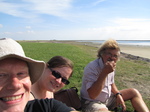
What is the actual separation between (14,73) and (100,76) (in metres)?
1.89

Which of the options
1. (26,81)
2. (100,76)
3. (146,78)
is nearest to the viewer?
(26,81)

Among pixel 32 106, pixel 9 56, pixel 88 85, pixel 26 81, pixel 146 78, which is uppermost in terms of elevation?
pixel 9 56

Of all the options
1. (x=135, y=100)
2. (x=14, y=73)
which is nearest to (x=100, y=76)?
(x=135, y=100)

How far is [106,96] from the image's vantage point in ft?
11.3

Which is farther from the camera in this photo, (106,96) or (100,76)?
(106,96)

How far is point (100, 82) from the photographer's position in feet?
9.87

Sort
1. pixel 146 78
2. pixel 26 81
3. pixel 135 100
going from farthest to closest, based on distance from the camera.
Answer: pixel 146 78 < pixel 135 100 < pixel 26 81

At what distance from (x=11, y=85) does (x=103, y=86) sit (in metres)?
2.09

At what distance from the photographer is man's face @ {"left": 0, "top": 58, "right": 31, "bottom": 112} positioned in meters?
1.40

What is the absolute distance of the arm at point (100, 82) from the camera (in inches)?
117

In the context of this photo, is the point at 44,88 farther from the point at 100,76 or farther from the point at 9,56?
the point at 9,56

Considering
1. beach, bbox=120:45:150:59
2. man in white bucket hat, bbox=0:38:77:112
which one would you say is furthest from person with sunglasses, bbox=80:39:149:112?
beach, bbox=120:45:150:59

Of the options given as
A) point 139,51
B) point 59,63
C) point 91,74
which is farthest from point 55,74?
point 139,51

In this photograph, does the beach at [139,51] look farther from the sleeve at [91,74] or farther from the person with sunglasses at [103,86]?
the sleeve at [91,74]
